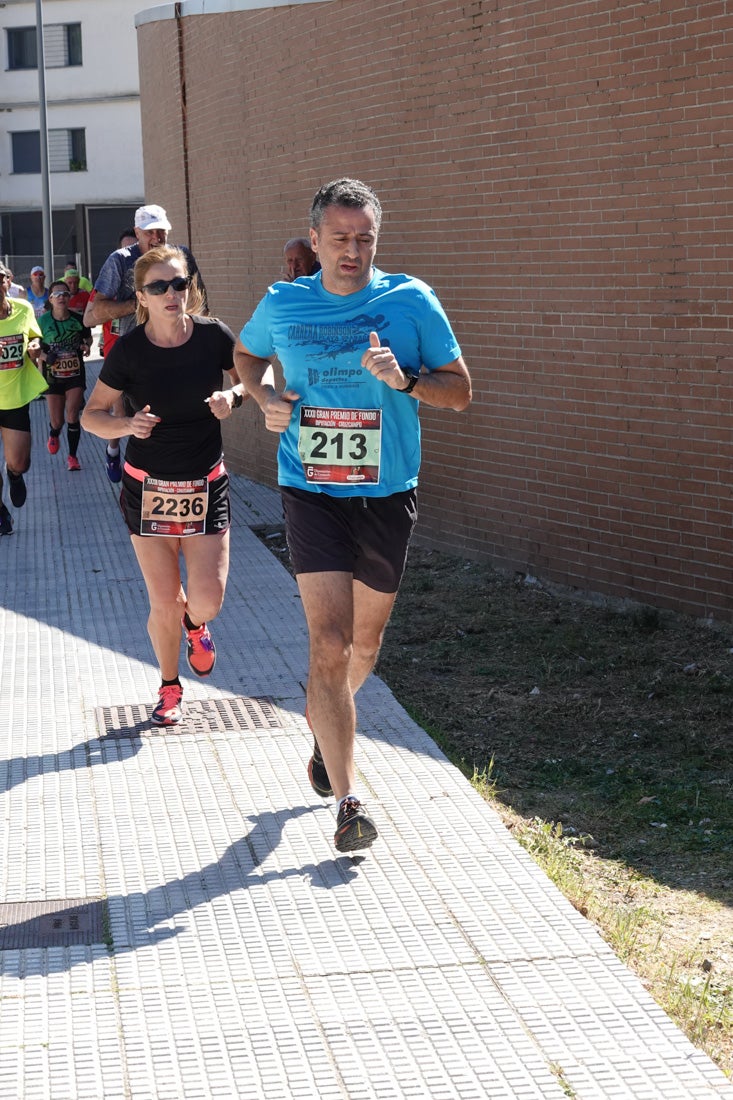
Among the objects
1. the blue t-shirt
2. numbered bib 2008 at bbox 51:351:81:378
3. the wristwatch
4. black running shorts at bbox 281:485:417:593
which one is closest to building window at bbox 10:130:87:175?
numbered bib 2008 at bbox 51:351:81:378

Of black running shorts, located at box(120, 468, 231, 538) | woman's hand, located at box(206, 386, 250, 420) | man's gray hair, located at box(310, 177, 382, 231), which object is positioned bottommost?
black running shorts, located at box(120, 468, 231, 538)

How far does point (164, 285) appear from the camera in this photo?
6176 mm

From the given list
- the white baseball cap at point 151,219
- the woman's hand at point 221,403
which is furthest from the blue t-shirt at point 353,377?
the white baseball cap at point 151,219

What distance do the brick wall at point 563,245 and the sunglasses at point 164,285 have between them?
10.2 ft

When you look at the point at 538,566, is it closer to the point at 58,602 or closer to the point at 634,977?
the point at 58,602

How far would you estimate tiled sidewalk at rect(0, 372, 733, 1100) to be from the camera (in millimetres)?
3746

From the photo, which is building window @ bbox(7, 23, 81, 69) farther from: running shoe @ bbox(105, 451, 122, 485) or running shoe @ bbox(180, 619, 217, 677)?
running shoe @ bbox(180, 619, 217, 677)

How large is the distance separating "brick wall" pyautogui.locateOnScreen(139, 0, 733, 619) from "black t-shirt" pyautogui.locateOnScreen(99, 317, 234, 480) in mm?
2887

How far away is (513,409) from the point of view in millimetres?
9773

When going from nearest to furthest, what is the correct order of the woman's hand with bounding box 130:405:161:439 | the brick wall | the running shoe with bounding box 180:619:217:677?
1. the woman's hand with bounding box 130:405:161:439
2. the running shoe with bounding box 180:619:217:677
3. the brick wall

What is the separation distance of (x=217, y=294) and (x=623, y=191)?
7.44 m

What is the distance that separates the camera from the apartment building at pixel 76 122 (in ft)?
175

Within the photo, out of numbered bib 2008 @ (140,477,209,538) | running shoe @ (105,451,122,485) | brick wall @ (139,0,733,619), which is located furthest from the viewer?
running shoe @ (105,451,122,485)

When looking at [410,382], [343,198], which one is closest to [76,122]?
[343,198]
